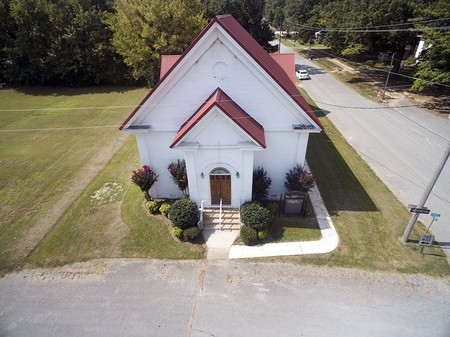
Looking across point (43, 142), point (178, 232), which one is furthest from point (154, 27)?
point (178, 232)

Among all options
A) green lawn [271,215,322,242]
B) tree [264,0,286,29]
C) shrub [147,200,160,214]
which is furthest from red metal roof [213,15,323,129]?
tree [264,0,286,29]

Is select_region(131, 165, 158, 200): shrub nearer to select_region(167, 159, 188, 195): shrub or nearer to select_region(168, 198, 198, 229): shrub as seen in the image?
select_region(167, 159, 188, 195): shrub

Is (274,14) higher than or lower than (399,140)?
higher

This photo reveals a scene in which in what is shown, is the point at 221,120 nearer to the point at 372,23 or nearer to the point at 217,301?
the point at 217,301

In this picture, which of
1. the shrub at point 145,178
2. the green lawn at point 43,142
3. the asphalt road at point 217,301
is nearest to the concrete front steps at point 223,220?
the asphalt road at point 217,301

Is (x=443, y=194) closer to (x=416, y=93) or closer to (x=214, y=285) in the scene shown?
(x=214, y=285)

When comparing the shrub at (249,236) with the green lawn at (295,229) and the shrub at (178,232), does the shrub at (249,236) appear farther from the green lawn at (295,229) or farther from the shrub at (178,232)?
the shrub at (178,232)
